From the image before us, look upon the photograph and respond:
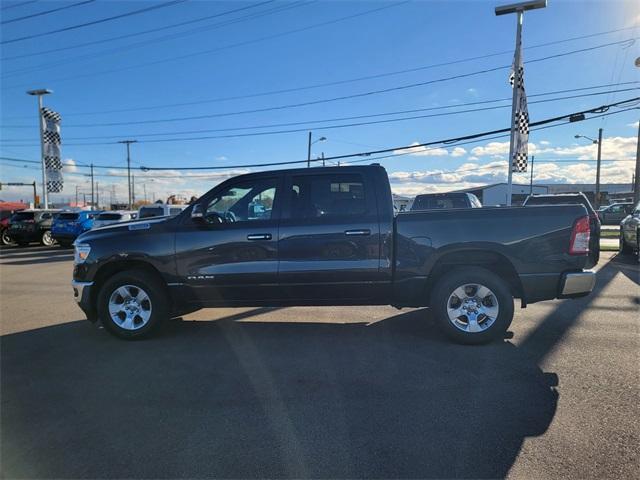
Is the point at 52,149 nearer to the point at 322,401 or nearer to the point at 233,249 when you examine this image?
the point at 233,249

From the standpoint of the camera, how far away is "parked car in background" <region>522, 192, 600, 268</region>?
5398 millimetres

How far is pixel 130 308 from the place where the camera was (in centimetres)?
535

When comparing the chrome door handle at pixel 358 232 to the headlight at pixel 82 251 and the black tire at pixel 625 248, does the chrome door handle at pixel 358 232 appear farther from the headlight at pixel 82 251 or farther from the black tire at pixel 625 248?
the black tire at pixel 625 248

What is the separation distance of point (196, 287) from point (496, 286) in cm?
347

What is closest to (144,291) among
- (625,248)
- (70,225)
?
(625,248)

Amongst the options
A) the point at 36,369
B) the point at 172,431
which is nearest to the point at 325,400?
the point at 172,431

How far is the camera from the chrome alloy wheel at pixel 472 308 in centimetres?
493

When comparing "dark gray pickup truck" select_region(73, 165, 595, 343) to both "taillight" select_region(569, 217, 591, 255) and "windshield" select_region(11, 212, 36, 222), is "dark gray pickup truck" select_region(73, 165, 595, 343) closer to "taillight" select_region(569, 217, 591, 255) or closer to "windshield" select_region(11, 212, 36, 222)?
"taillight" select_region(569, 217, 591, 255)

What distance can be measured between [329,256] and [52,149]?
100ft

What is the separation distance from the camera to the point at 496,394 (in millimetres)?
3662

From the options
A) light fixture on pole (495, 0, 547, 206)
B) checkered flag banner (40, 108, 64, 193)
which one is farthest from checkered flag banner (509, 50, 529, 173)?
checkered flag banner (40, 108, 64, 193)

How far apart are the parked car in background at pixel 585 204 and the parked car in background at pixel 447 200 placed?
8.32 ft

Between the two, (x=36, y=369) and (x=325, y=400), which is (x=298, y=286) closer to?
(x=325, y=400)

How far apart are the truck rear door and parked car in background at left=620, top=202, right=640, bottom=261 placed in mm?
10190
